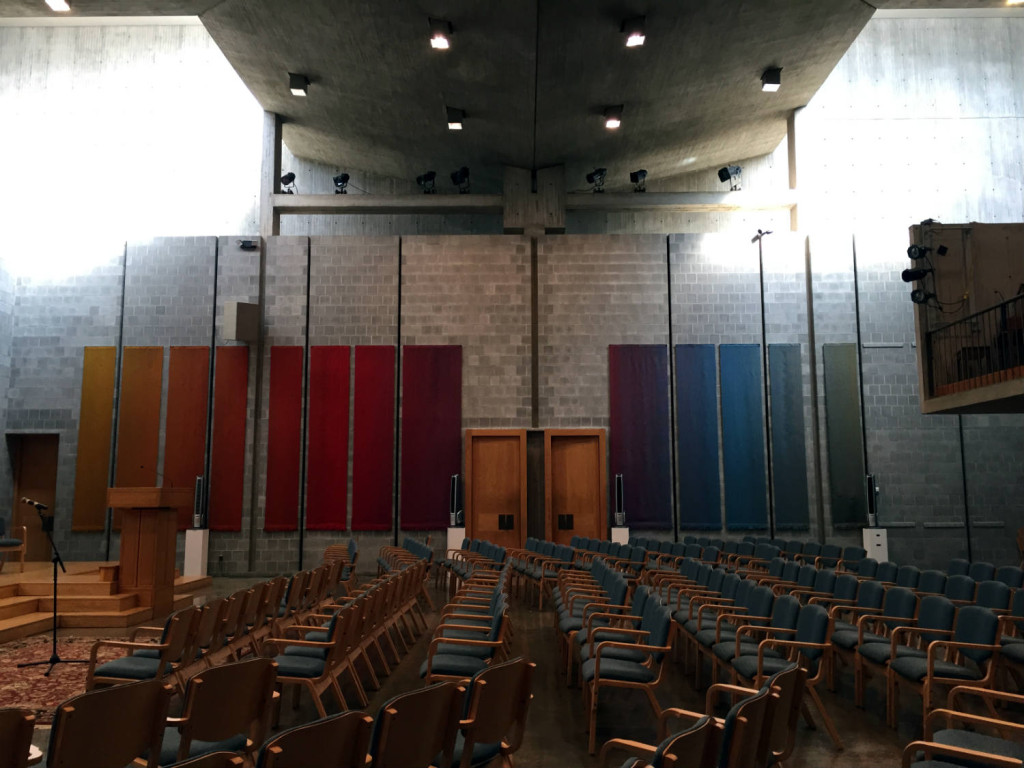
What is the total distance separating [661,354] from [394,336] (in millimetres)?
4902

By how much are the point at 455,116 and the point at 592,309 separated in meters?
4.17

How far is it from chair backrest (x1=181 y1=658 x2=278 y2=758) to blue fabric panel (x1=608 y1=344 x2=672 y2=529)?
432 inches

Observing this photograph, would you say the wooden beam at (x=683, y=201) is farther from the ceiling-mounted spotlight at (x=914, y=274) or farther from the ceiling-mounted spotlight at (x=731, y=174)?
the ceiling-mounted spotlight at (x=914, y=274)

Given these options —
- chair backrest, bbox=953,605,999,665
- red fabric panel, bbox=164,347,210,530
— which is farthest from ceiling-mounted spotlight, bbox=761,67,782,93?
red fabric panel, bbox=164,347,210,530

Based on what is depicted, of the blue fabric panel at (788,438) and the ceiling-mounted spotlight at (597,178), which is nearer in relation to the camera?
the blue fabric panel at (788,438)

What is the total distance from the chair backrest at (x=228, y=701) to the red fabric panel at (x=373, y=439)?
10.5m

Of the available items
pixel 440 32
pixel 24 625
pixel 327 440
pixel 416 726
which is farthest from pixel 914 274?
pixel 24 625

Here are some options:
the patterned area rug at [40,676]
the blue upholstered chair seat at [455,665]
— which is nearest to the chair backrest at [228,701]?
the blue upholstered chair seat at [455,665]

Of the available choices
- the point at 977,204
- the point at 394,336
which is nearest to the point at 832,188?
the point at 977,204

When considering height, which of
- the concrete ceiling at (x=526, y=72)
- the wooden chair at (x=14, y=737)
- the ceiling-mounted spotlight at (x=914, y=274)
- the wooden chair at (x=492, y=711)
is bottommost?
the wooden chair at (x=492, y=711)

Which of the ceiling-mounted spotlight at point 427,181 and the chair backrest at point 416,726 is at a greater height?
the ceiling-mounted spotlight at point 427,181

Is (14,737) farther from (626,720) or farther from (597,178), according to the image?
(597,178)

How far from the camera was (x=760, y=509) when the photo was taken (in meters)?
13.6

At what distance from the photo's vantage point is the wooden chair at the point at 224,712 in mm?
2926
